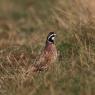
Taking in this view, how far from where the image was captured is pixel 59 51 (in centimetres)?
1030

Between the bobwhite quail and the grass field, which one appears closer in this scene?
the grass field

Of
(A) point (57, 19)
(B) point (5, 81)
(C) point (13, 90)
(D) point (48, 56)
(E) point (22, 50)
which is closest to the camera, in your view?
(C) point (13, 90)

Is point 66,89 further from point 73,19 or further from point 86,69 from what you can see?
point 73,19

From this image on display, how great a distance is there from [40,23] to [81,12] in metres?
2.29

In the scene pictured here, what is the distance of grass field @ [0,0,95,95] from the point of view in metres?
7.53

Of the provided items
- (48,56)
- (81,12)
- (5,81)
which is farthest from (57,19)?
(5,81)

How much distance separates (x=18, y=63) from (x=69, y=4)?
3.44m

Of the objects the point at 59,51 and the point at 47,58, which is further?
the point at 59,51

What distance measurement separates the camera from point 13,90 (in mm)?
7832

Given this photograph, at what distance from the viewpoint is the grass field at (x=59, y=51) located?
7527mm

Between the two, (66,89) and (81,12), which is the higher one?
(81,12)

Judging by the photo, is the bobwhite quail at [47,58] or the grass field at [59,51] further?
the bobwhite quail at [47,58]

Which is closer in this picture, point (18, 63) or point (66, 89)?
point (66, 89)

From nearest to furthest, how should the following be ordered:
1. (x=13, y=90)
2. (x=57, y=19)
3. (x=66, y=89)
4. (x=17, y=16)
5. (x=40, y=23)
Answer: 1. (x=66, y=89)
2. (x=13, y=90)
3. (x=57, y=19)
4. (x=40, y=23)
5. (x=17, y=16)
